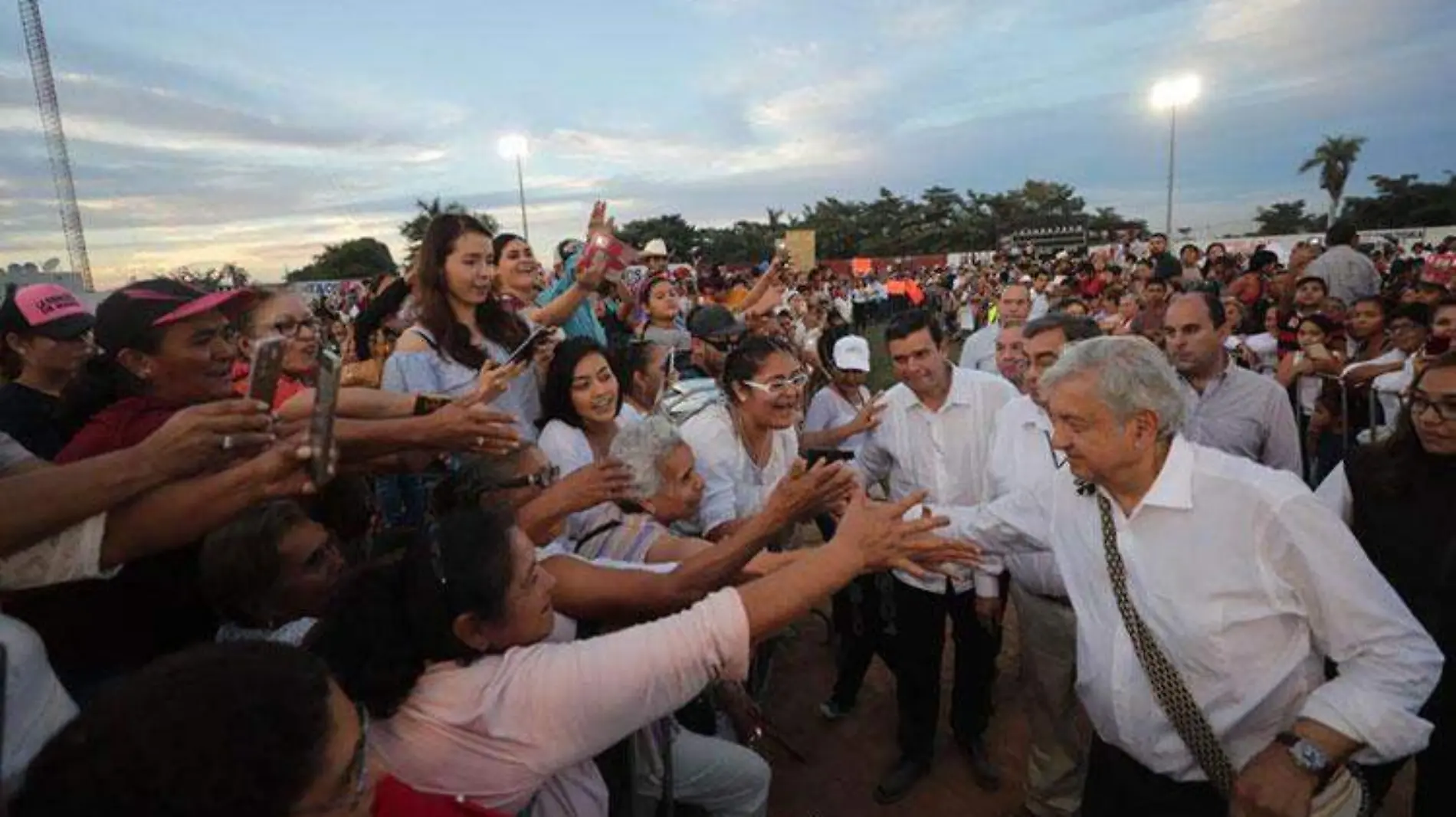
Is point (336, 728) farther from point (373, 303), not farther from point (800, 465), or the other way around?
point (373, 303)

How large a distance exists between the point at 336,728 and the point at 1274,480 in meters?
2.35

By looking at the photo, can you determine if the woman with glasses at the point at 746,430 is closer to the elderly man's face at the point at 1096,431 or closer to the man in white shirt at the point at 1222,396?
the elderly man's face at the point at 1096,431

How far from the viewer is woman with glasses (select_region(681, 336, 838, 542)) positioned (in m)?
3.58

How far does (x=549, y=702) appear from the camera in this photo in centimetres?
168

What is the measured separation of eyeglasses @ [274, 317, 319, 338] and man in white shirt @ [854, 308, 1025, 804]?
2.92 m

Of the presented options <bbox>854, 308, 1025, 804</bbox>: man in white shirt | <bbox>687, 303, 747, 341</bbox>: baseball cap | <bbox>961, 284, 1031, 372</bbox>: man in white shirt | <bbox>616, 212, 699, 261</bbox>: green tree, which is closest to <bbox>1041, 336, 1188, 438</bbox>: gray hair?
<bbox>854, 308, 1025, 804</bbox>: man in white shirt

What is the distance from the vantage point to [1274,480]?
6.90ft

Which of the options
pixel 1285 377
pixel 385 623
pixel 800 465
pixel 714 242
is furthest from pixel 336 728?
pixel 714 242

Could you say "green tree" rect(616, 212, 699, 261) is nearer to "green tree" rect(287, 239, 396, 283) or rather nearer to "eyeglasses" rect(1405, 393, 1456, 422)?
"green tree" rect(287, 239, 396, 283)

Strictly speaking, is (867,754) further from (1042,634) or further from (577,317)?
(577,317)

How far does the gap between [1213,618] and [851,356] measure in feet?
10.2

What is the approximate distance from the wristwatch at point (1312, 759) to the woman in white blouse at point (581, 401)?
8.80 ft

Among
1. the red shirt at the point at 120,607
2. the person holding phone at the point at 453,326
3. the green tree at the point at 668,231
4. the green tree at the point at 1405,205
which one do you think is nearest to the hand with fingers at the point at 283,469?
the red shirt at the point at 120,607

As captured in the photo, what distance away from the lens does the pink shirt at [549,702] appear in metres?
Answer: 1.67
